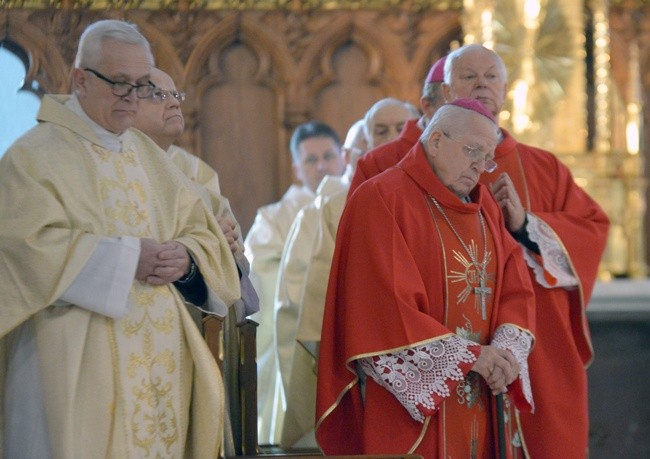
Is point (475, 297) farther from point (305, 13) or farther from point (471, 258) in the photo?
point (305, 13)

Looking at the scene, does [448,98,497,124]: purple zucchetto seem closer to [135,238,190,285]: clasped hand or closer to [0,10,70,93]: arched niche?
[135,238,190,285]: clasped hand

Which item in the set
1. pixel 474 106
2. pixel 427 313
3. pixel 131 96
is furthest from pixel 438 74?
pixel 131 96

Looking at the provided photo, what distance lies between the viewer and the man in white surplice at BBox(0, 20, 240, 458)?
3.32m

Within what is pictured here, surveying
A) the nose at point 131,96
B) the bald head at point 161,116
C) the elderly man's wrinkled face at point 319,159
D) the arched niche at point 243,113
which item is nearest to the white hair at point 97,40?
the nose at point 131,96

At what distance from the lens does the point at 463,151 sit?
13.6 ft

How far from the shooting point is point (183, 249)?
353cm

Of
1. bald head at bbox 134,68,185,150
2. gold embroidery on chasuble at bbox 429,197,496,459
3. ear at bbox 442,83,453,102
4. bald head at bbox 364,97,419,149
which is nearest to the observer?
gold embroidery on chasuble at bbox 429,197,496,459

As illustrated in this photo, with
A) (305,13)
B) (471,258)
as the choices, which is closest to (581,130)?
Result: (305,13)

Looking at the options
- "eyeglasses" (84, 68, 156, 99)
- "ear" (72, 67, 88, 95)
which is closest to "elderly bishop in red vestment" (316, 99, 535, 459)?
"eyeglasses" (84, 68, 156, 99)

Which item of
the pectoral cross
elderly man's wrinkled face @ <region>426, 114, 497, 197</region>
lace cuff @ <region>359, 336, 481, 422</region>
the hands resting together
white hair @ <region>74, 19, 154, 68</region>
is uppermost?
white hair @ <region>74, 19, 154, 68</region>

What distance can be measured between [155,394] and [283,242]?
330 cm

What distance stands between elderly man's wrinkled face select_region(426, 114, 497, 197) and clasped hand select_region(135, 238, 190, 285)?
1.08 m

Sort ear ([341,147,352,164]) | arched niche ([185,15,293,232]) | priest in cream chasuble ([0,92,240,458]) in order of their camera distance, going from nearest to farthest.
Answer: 1. priest in cream chasuble ([0,92,240,458])
2. ear ([341,147,352,164])
3. arched niche ([185,15,293,232])

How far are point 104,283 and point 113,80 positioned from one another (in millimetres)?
617
